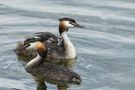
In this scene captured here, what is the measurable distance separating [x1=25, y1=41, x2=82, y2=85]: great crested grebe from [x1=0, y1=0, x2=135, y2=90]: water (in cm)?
23

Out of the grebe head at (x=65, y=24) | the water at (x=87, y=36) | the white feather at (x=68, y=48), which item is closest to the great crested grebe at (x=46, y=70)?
the water at (x=87, y=36)

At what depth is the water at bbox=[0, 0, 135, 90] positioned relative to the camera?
14.2 m

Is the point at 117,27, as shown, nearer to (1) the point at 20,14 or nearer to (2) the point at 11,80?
(1) the point at 20,14

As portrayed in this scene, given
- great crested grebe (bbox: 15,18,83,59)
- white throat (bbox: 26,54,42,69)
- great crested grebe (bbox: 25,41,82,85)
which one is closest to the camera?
great crested grebe (bbox: 25,41,82,85)

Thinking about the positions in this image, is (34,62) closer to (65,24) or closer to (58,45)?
(58,45)

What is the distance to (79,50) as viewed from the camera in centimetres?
1683

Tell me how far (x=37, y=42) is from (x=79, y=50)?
191cm

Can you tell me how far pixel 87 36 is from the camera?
17797 mm

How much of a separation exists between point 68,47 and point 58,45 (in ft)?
1.09

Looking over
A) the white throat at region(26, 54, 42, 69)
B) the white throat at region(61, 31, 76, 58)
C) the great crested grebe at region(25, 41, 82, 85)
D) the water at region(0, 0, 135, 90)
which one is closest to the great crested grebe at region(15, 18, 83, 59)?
the white throat at region(61, 31, 76, 58)

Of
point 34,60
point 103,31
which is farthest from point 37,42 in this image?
point 103,31

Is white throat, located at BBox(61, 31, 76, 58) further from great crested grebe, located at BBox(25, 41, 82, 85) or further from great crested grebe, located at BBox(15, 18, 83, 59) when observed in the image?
great crested grebe, located at BBox(25, 41, 82, 85)

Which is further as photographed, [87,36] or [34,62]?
[87,36]

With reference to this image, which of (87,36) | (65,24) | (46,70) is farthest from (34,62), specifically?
(87,36)
